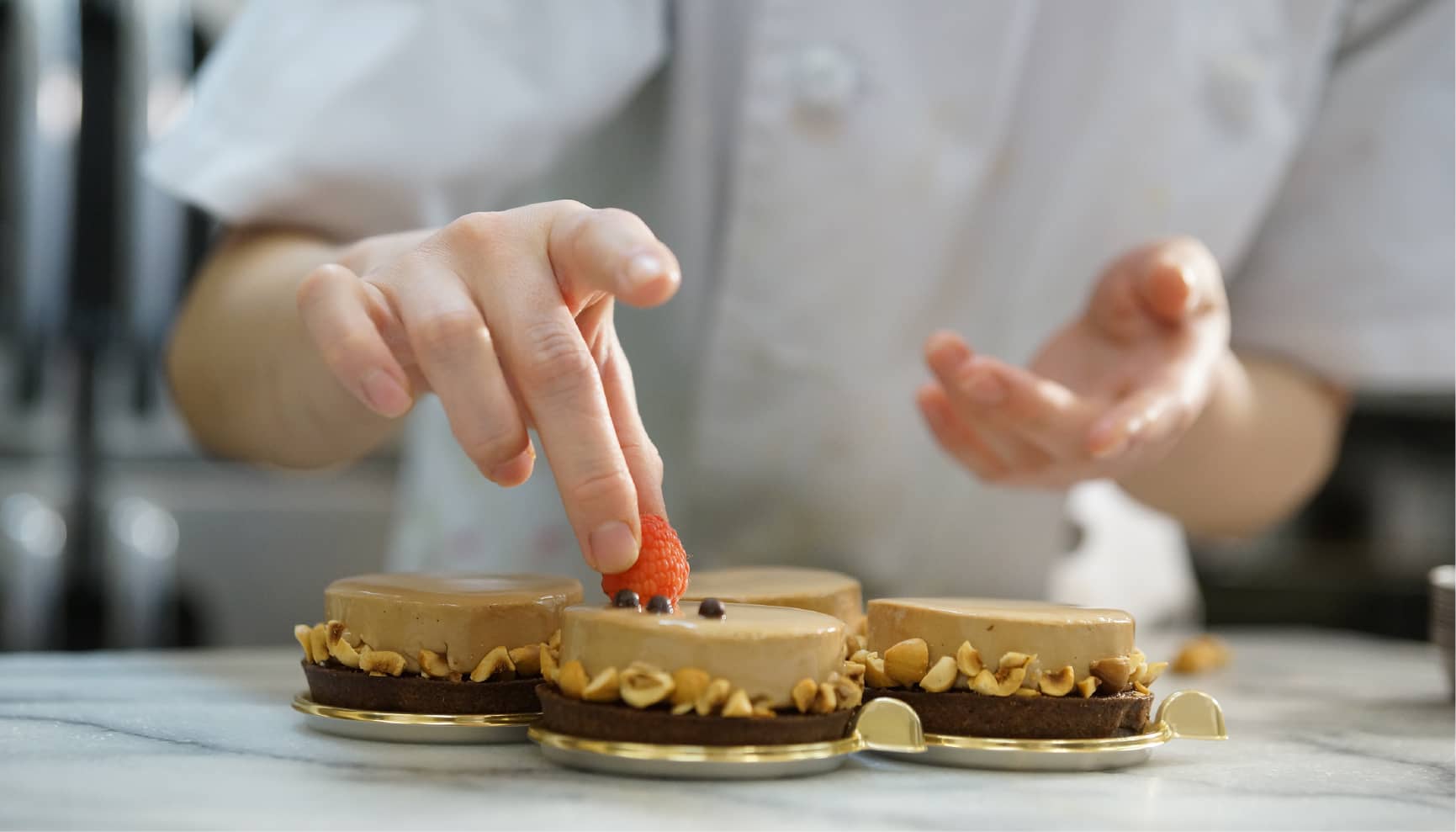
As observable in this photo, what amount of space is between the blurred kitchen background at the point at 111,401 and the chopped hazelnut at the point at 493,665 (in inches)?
50.9

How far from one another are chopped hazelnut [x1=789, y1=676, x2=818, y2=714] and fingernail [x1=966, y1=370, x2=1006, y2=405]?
354 millimetres

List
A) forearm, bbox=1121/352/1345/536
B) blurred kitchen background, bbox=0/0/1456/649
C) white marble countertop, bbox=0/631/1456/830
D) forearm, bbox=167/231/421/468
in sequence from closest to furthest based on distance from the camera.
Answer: white marble countertop, bbox=0/631/1456/830 < forearm, bbox=167/231/421/468 < forearm, bbox=1121/352/1345/536 < blurred kitchen background, bbox=0/0/1456/649

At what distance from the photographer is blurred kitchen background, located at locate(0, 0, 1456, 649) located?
1.78 m

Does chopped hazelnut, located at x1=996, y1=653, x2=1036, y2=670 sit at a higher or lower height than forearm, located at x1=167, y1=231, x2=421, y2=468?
lower

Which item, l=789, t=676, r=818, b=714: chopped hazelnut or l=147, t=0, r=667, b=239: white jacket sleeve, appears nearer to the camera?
l=789, t=676, r=818, b=714: chopped hazelnut

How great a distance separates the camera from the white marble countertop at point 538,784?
0.52 metres

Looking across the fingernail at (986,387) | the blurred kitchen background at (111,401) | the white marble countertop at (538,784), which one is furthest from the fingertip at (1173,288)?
the blurred kitchen background at (111,401)

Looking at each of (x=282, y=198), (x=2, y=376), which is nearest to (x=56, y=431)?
(x=2, y=376)

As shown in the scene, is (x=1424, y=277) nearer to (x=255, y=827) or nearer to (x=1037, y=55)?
(x=1037, y=55)

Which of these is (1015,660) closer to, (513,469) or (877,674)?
(877,674)

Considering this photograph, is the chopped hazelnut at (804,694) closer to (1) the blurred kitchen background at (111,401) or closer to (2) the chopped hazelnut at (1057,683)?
(2) the chopped hazelnut at (1057,683)

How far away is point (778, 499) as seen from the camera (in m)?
1.18

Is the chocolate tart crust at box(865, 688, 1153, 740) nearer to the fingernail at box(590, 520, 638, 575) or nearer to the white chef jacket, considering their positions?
the fingernail at box(590, 520, 638, 575)

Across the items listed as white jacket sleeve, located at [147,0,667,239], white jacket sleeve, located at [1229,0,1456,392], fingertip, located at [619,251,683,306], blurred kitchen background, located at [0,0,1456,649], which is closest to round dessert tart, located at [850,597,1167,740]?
fingertip, located at [619,251,683,306]
